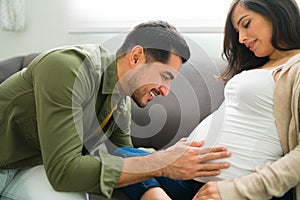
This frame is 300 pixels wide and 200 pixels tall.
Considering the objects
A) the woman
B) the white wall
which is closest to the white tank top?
the woman

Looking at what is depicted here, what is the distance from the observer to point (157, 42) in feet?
3.86

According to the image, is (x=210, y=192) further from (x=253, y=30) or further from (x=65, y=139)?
(x=253, y=30)

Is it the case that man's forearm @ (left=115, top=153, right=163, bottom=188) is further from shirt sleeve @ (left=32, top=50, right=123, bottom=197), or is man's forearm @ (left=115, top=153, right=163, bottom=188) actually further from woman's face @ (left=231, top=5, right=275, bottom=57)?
woman's face @ (left=231, top=5, right=275, bottom=57)

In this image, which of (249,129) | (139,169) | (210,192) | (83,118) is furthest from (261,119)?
(83,118)

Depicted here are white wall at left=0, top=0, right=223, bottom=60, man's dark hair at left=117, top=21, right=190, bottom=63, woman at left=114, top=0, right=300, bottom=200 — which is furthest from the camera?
white wall at left=0, top=0, right=223, bottom=60

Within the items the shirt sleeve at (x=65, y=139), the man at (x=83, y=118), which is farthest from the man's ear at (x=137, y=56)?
the shirt sleeve at (x=65, y=139)

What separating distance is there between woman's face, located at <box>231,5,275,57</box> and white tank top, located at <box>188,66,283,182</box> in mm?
143

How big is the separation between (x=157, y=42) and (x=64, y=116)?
35cm

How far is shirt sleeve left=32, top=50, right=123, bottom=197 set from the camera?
1.02 metres

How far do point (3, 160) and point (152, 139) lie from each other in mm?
622

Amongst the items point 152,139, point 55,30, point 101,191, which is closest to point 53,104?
point 101,191

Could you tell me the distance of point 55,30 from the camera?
7.24ft

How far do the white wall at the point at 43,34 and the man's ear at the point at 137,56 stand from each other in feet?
2.89

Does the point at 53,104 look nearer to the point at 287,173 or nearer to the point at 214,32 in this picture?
the point at 287,173
